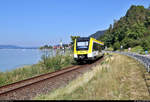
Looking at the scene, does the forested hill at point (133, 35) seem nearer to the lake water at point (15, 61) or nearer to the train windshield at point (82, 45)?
the lake water at point (15, 61)

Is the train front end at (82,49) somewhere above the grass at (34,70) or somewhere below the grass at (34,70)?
above

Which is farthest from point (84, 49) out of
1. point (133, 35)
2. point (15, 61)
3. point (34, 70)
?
point (133, 35)

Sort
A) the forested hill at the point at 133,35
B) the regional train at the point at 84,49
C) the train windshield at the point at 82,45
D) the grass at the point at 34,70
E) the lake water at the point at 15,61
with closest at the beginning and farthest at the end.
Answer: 1. the grass at the point at 34,70
2. the regional train at the point at 84,49
3. the train windshield at the point at 82,45
4. the lake water at the point at 15,61
5. the forested hill at the point at 133,35

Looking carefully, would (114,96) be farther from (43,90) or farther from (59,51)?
(59,51)

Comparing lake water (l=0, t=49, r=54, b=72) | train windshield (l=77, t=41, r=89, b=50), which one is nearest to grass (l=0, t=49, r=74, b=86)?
lake water (l=0, t=49, r=54, b=72)

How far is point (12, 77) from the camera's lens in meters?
12.7

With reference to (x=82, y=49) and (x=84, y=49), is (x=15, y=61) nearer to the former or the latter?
(x=82, y=49)

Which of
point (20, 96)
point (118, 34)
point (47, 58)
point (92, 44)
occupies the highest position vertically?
point (118, 34)

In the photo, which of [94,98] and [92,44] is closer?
[94,98]

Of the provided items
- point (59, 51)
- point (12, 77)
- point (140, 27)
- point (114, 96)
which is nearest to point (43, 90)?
point (114, 96)

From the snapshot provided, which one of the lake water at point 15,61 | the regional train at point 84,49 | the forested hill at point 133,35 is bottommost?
the lake water at point 15,61

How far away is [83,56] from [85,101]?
14.5 metres

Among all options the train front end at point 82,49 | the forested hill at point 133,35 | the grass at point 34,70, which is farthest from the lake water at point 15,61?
the forested hill at point 133,35

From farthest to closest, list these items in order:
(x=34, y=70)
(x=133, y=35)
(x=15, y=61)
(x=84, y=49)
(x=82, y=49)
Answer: (x=133, y=35) → (x=15, y=61) → (x=82, y=49) → (x=84, y=49) → (x=34, y=70)
